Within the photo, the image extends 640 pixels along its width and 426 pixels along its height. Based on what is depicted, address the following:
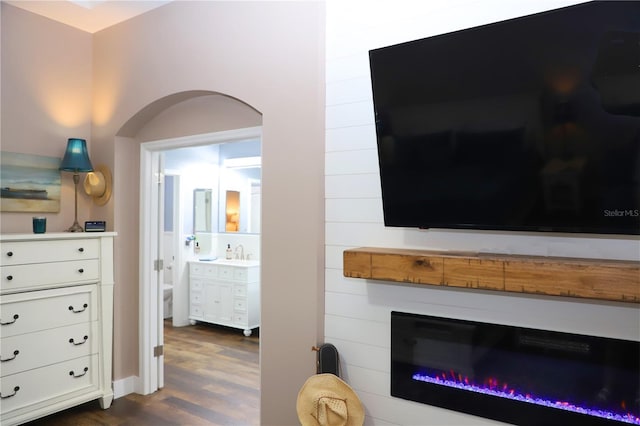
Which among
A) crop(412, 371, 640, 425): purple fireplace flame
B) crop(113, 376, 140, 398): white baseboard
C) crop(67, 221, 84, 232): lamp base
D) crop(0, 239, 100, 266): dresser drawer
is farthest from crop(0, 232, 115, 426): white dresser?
crop(412, 371, 640, 425): purple fireplace flame

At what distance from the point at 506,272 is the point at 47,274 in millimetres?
2810

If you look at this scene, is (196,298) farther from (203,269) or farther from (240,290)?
(240,290)

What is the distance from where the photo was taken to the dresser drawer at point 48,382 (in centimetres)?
254

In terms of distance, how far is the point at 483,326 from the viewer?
1.77 metres

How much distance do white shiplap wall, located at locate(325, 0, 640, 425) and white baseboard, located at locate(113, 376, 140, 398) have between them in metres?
2.05

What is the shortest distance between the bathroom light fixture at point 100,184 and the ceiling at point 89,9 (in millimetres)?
1148

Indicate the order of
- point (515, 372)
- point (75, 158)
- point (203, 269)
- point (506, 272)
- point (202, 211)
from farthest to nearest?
point (202, 211), point (203, 269), point (75, 158), point (515, 372), point (506, 272)

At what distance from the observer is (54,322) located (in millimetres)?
2766

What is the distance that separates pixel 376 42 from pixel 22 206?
9.20ft

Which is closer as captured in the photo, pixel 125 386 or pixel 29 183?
pixel 29 183

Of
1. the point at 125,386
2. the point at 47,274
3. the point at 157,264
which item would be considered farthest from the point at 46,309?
the point at 125,386

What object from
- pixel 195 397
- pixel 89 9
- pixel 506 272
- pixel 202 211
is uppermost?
pixel 89 9

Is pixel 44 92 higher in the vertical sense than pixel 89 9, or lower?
lower

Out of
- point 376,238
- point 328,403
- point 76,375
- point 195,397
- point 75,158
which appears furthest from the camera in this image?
point 195,397
